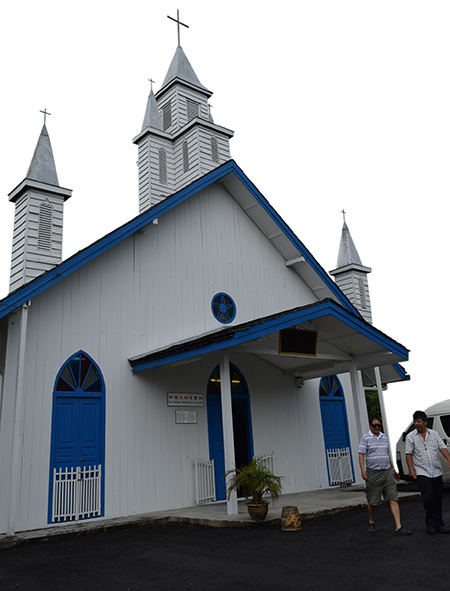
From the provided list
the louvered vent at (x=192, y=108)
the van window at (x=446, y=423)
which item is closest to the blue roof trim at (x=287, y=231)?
the van window at (x=446, y=423)

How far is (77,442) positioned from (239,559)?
16.5ft

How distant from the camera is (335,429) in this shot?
15797 mm

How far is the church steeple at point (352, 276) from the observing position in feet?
66.7

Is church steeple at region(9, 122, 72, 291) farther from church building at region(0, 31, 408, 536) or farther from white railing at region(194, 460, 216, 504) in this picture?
white railing at region(194, 460, 216, 504)

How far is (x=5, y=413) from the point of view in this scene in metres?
9.88

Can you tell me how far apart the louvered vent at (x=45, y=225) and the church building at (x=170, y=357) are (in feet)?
0.12

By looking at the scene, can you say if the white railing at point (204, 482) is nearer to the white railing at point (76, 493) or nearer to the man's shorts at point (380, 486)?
the white railing at point (76, 493)

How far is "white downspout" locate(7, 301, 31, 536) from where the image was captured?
9289 mm

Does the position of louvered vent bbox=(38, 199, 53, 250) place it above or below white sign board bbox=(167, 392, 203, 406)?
above

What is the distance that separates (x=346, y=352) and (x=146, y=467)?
5.36 m

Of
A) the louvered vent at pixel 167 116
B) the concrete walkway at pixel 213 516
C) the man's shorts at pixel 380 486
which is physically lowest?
the concrete walkway at pixel 213 516

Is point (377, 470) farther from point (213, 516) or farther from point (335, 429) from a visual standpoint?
point (335, 429)

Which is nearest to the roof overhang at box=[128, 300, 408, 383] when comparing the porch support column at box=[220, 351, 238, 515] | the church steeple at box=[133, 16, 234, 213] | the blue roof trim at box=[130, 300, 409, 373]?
the blue roof trim at box=[130, 300, 409, 373]

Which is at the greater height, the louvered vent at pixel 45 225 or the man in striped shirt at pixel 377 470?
the louvered vent at pixel 45 225
